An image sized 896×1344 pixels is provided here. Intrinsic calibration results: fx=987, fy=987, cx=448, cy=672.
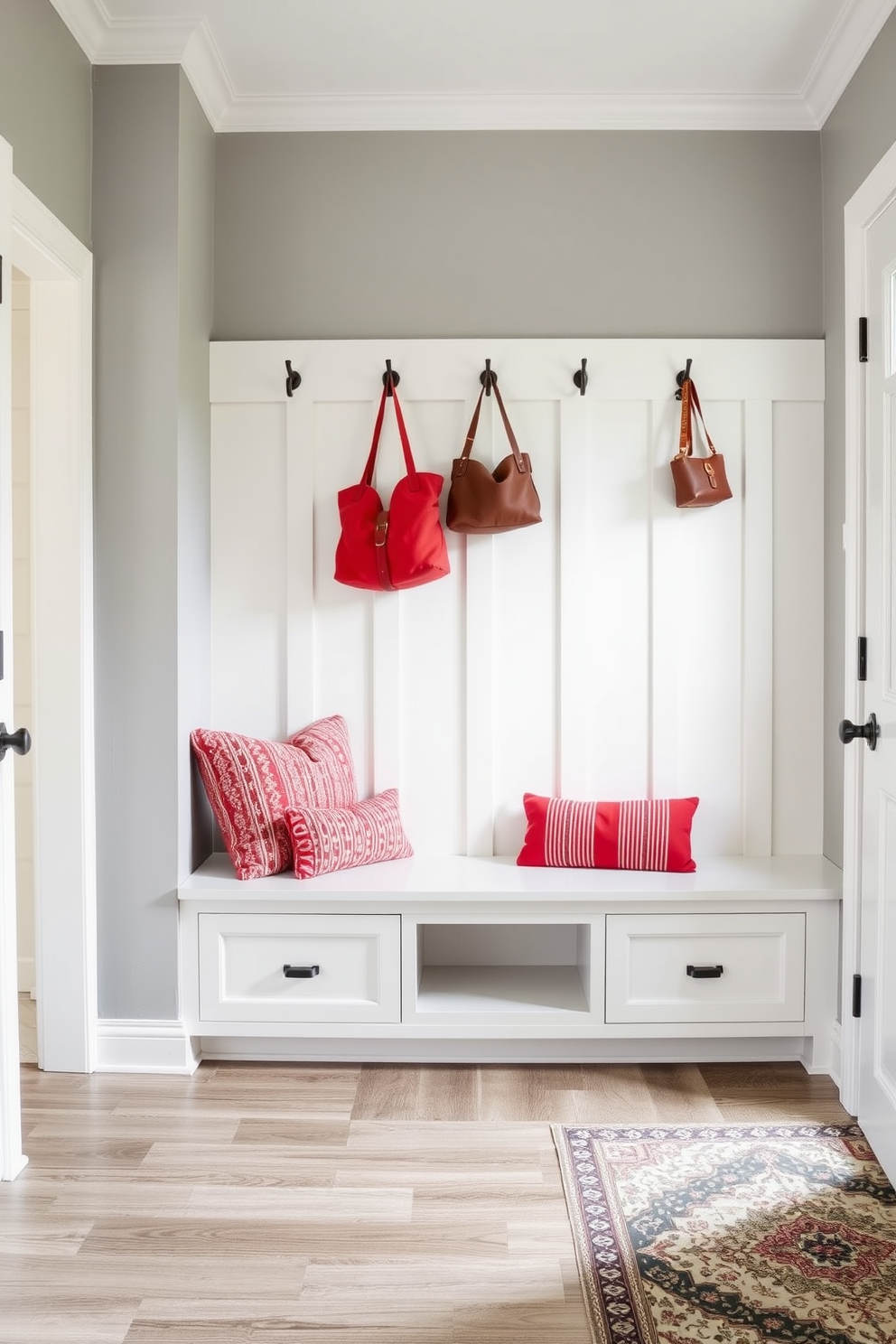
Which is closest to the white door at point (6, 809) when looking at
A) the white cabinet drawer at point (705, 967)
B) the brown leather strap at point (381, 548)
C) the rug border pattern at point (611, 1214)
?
the brown leather strap at point (381, 548)

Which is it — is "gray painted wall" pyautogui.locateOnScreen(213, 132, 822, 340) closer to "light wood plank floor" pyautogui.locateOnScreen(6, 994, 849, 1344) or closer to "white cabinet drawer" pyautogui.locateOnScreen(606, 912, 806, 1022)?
"white cabinet drawer" pyautogui.locateOnScreen(606, 912, 806, 1022)

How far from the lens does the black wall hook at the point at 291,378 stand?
9.20 ft

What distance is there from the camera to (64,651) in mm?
2471

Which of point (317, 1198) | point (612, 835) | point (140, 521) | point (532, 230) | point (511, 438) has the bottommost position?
point (317, 1198)

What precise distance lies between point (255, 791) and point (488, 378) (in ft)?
4.32

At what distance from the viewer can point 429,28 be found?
243cm

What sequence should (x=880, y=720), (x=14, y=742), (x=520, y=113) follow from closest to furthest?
(x=14, y=742)
(x=880, y=720)
(x=520, y=113)

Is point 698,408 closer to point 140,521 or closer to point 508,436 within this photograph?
point 508,436

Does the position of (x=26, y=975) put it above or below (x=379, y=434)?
below

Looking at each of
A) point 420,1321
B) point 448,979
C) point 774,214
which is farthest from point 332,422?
point 420,1321

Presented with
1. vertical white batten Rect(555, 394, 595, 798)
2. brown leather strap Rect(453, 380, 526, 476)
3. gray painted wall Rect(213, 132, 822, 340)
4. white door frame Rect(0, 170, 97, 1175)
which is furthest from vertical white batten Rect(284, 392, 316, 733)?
vertical white batten Rect(555, 394, 595, 798)

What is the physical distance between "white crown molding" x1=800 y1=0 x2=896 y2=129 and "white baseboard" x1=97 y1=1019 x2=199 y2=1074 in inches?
116

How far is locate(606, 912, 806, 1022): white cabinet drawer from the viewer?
2510 millimetres

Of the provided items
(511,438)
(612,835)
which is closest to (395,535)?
(511,438)
